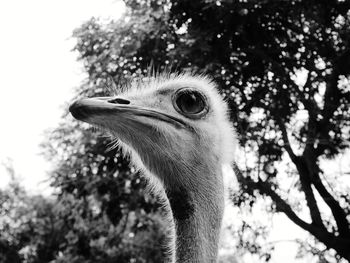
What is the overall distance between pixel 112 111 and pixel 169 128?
0.32m

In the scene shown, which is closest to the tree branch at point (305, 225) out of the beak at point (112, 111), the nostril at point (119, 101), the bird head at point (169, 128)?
the bird head at point (169, 128)

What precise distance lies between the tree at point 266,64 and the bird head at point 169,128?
5216mm

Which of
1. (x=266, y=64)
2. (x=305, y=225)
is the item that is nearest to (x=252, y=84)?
(x=266, y=64)

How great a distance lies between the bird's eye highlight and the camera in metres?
2.59

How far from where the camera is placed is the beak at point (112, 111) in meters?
2.12

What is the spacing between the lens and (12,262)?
17.6 metres

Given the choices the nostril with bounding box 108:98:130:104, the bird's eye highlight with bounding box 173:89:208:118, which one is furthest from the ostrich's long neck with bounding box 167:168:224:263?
the nostril with bounding box 108:98:130:104

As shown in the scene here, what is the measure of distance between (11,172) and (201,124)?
59.9 ft

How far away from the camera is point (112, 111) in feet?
7.44

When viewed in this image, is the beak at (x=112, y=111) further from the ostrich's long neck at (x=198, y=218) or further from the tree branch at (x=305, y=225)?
the tree branch at (x=305, y=225)

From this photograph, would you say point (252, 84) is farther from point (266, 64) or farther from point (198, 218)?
point (198, 218)

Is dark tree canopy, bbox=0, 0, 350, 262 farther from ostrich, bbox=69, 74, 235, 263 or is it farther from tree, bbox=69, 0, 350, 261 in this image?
ostrich, bbox=69, 74, 235, 263

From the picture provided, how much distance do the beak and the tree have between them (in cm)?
541

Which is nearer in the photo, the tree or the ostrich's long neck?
the ostrich's long neck
